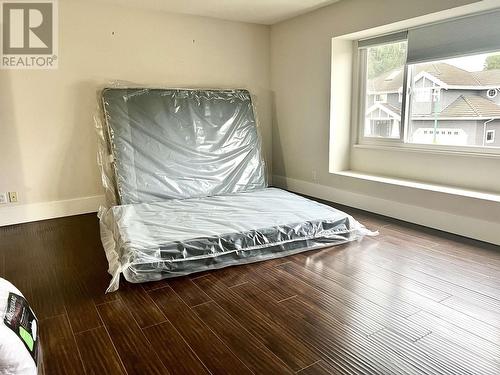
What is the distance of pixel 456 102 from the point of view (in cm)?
348

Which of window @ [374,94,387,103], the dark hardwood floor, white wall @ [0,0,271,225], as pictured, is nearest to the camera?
the dark hardwood floor

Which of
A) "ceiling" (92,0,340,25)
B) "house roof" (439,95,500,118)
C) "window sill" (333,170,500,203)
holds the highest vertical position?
"ceiling" (92,0,340,25)

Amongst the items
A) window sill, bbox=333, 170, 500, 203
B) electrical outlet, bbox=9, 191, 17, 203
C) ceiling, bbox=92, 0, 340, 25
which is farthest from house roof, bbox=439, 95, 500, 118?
electrical outlet, bbox=9, 191, 17, 203

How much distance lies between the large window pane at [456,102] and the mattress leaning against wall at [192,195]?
1.35m

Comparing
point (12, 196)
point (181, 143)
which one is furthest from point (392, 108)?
point (12, 196)

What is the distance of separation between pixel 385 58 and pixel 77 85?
335 cm

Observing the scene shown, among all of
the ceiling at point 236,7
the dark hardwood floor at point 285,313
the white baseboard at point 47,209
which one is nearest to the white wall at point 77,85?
the white baseboard at point 47,209

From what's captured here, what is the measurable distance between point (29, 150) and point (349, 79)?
360cm

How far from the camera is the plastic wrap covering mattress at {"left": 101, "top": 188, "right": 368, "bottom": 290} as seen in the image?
8.15 ft

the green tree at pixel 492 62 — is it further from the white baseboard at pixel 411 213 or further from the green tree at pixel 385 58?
the white baseboard at pixel 411 213

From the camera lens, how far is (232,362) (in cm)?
164

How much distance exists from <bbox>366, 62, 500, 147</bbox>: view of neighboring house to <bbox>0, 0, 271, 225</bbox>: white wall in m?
2.23
